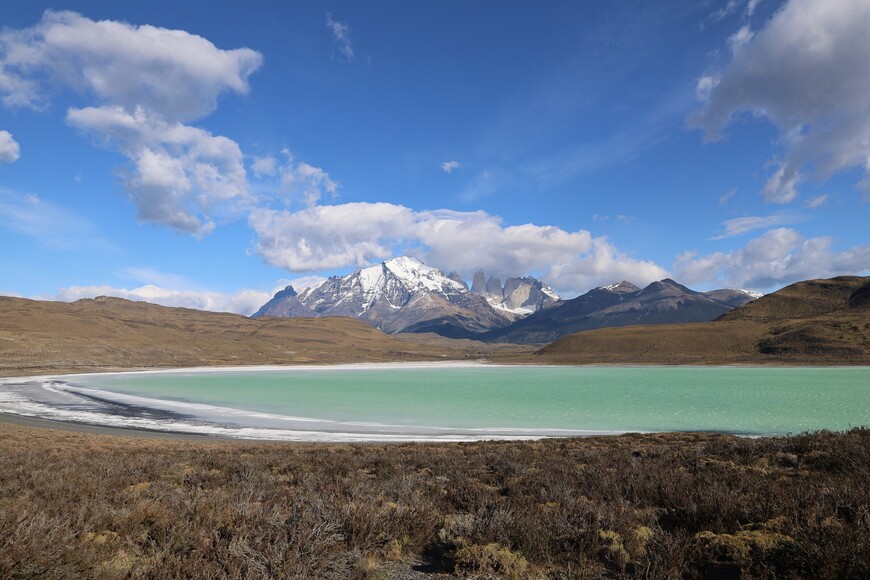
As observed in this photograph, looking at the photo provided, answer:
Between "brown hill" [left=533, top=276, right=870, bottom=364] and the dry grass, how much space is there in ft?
399

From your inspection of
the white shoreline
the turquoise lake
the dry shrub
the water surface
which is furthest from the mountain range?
the dry shrub

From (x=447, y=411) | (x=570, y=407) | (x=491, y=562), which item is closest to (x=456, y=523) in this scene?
(x=491, y=562)

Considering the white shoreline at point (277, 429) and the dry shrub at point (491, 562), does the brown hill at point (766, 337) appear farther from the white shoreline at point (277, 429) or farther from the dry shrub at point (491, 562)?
the dry shrub at point (491, 562)

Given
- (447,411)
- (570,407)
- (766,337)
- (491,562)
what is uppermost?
(766,337)

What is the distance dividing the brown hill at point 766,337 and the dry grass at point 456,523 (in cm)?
12150

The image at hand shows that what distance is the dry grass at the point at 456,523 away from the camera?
17.2ft

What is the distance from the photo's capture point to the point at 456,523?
23.9ft

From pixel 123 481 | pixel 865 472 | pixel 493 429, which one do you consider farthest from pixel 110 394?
pixel 865 472

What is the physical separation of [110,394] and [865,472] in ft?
203

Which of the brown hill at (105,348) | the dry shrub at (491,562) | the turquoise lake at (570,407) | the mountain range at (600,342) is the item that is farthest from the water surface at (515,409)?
the brown hill at (105,348)

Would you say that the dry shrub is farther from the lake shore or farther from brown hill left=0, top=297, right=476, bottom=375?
brown hill left=0, top=297, right=476, bottom=375

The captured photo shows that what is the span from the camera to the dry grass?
525 cm

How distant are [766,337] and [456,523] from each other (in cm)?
14935

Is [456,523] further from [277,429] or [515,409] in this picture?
[515,409]
